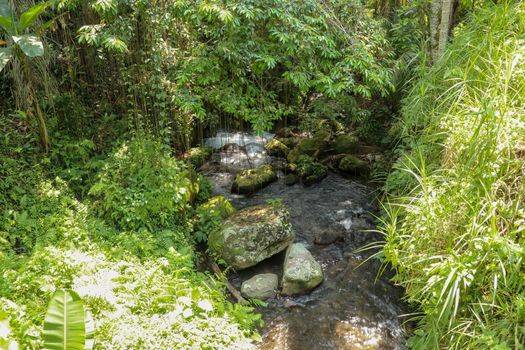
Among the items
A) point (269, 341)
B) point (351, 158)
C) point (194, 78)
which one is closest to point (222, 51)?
point (194, 78)

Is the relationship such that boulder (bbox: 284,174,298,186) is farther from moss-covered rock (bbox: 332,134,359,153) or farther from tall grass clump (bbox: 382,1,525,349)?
tall grass clump (bbox: 382,1,525,349)

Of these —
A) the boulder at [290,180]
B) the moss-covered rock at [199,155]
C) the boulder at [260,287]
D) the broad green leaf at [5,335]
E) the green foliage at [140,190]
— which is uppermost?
the broad green leaf at [5,335]

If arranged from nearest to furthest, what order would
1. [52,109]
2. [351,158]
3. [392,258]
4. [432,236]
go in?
[432,236], [392,258], [52,109], [351,158]

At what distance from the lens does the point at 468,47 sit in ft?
14.6

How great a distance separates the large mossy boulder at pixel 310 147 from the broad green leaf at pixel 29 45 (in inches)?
226

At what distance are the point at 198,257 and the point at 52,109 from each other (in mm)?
3781

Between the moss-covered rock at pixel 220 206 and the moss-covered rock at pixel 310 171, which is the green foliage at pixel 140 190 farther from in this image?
the moss-covered rock at pixel 310 171

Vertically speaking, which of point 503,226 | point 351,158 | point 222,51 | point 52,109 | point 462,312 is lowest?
point 351,158

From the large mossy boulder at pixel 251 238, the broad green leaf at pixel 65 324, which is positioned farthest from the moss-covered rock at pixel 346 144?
the broad green leaf at pixel 65 324

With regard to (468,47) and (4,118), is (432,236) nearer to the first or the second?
(468,47)

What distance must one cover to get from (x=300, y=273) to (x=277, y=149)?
5.01 m

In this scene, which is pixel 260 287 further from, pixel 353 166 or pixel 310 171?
pixel 353 166

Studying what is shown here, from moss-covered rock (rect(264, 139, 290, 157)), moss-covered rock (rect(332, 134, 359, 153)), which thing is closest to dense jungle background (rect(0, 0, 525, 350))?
moss-covered rock (rect(332, 134, 359, 153))

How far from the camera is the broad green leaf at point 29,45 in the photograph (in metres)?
4.70
